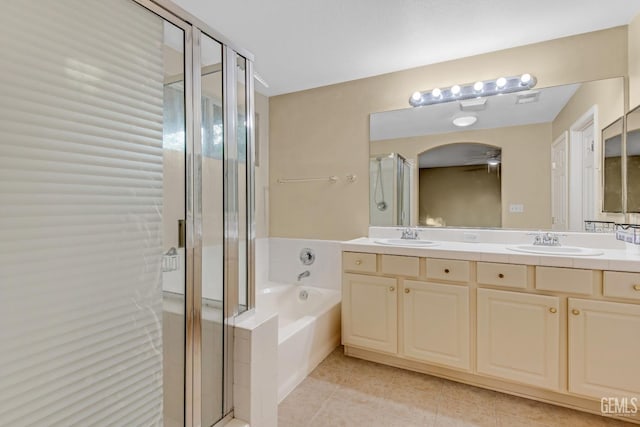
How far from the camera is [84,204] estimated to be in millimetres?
849

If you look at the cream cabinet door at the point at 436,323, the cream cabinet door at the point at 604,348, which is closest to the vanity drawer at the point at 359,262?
the cream cabinet door at the point at 436,323

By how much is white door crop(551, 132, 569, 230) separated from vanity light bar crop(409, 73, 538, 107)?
1.52 feet

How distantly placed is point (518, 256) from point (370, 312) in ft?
3.28

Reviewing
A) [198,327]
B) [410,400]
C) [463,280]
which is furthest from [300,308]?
[198,327]

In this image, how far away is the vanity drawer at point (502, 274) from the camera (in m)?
1.79

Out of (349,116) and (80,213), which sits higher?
(349,116)

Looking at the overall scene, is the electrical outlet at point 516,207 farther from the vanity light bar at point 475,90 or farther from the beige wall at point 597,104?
the vanity light bar at point 475,90

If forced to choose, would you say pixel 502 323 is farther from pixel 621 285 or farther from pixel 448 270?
pixel 621 285

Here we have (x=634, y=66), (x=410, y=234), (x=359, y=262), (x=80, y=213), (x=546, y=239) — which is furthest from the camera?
(x=410, y=234)

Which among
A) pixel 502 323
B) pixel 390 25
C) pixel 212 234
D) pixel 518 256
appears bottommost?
pixel 502 323

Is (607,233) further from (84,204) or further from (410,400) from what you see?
(84,204)

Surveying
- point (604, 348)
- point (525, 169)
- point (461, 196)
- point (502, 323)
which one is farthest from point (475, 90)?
point (604, 348)

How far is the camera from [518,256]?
5.88 feet

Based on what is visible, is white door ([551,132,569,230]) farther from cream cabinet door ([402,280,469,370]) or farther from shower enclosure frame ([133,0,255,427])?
shower enclosure frame ([133,0,255,427])
